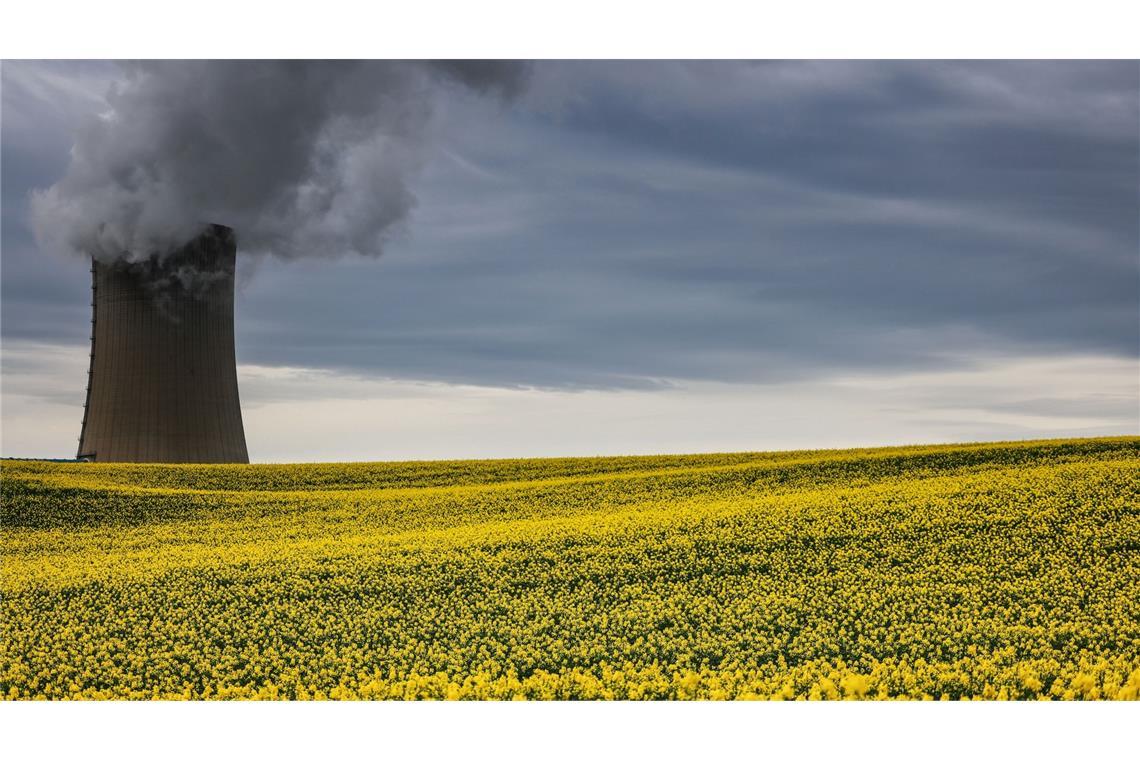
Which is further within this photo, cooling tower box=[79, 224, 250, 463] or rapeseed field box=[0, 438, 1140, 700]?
cooling tower box=[79, 224, 250, 463]

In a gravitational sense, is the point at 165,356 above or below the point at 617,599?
above

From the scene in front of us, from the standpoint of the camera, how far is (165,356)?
21750 mm

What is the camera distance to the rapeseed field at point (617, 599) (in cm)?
709

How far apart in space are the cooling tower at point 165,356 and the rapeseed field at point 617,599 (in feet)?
21.3

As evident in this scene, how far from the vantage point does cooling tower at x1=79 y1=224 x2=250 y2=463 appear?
21891 mm

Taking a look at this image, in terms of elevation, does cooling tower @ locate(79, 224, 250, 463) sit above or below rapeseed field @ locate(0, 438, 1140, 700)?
above

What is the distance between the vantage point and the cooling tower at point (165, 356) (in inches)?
862

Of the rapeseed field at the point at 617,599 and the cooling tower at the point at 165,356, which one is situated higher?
the cooling tower at the point at 165,356

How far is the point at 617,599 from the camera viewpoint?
8.98m

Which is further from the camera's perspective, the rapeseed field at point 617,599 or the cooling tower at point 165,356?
the cooling tower at point 165,356

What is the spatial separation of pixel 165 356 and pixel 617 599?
1702 cm

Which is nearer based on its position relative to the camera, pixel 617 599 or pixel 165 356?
pixel 617 599

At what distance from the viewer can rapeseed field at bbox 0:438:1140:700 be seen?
23.3ft

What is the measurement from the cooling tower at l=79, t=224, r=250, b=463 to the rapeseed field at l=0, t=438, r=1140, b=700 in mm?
6479
